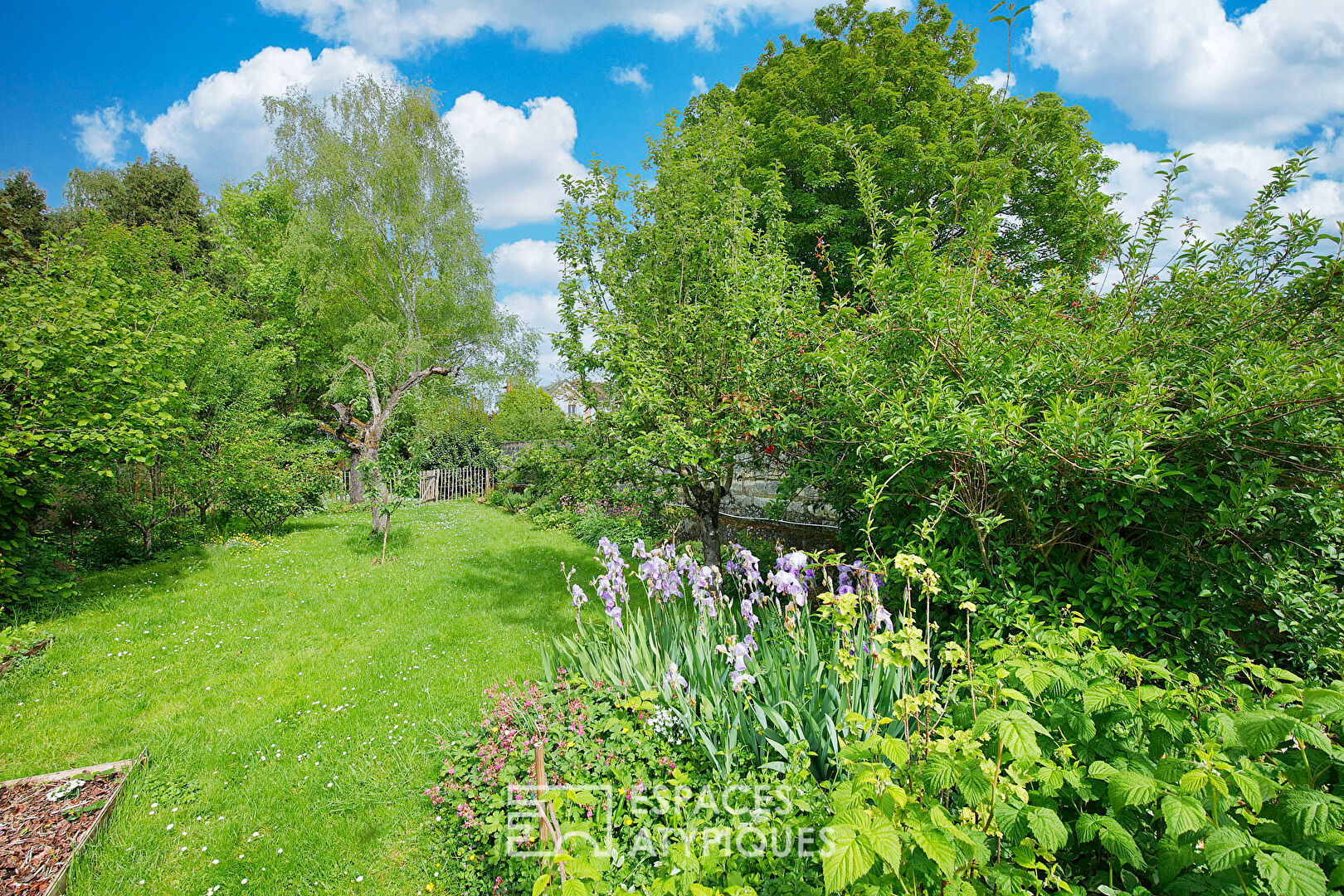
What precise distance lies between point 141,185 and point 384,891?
89.0ft

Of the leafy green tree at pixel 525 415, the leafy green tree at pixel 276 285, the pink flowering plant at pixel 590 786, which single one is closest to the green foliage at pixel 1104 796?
the pink flowering plant at pixel 590 786

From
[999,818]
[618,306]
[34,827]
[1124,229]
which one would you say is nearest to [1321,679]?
[999,818]

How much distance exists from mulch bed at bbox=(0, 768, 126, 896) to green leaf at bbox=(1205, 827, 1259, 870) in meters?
4.43

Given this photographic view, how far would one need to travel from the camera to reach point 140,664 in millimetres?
4895

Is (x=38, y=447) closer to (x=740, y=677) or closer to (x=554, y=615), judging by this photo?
(x=554, y=615)

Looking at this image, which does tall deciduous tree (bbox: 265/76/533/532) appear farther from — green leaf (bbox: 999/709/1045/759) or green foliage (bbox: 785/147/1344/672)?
green leaf (bbox: 999/709/1045/759)

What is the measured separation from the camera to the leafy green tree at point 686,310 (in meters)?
4.32

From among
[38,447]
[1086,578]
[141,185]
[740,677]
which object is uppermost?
[141,185]

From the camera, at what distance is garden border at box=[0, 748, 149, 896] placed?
2578 millimetres

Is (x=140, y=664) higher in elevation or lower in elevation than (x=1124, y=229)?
lower

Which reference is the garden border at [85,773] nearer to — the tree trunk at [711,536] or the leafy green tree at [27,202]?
the tree trunk at [711,536]

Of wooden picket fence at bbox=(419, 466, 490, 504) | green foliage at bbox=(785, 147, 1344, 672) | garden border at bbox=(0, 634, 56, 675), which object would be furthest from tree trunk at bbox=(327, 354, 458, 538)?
green foliage at bbox=(785, 147, 1344, 672)

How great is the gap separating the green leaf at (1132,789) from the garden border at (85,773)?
4290 mm

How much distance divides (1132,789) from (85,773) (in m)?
5.31
